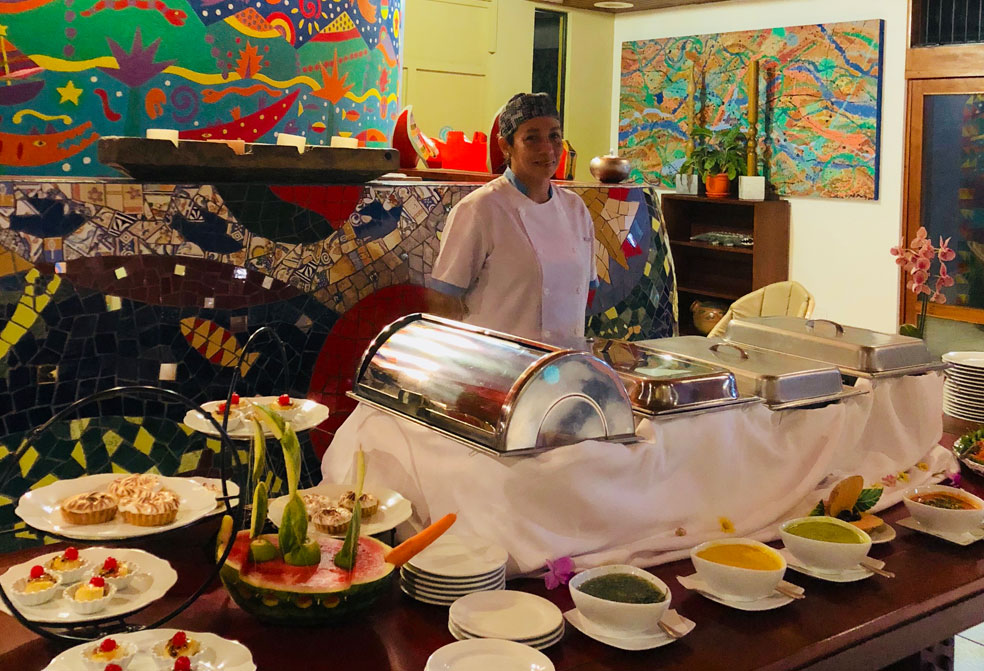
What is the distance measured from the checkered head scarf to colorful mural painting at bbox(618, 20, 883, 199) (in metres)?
4.67

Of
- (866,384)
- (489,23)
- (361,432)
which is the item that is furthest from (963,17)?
(361,432)

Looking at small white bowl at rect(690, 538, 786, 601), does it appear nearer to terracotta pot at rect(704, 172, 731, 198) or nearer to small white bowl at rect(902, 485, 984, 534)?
small white bowl at rect(902, 485, 984, 534)

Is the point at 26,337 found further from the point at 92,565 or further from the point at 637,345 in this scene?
the point at 637,345

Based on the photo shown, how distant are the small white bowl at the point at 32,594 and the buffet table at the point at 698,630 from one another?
0.30ft

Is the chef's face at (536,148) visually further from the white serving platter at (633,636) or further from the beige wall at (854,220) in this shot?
the beige wall at (854,220)

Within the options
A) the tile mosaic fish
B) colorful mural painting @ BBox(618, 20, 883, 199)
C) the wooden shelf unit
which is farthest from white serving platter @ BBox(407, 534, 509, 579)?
the wooden shelf unit

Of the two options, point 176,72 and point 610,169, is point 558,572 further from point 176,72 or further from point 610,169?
point 176,72

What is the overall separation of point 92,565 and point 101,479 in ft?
0.58

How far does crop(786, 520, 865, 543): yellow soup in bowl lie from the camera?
1996 mm

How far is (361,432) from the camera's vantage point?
2.30 metres

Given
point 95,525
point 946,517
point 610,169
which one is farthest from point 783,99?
point 95,525

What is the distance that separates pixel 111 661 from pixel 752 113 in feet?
23.0

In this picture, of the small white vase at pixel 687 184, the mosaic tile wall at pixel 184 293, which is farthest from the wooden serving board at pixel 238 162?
the small white vase at pixel 687 184

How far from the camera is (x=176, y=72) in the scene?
3.62 metres
